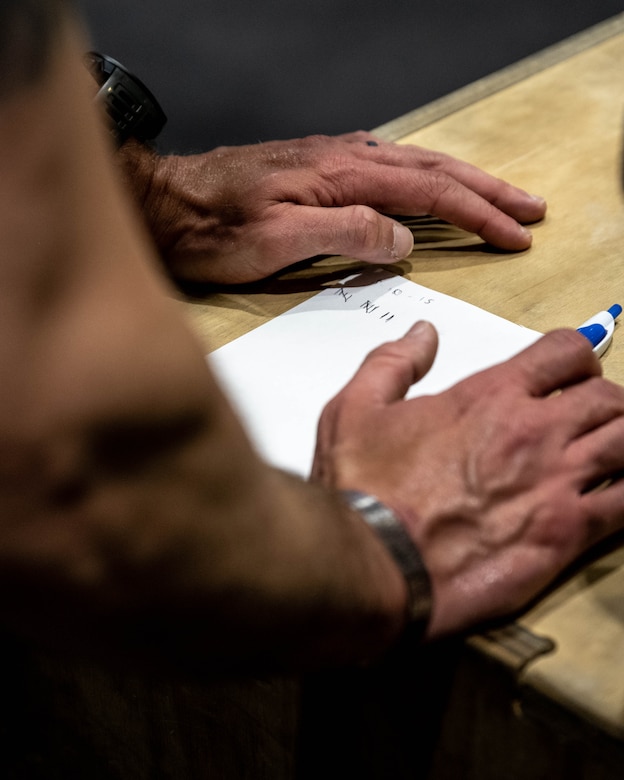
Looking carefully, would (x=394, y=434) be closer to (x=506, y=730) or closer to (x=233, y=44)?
(x=506, y=730)

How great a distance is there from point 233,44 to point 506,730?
5.66 feet

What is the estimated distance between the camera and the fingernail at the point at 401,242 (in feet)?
2.90

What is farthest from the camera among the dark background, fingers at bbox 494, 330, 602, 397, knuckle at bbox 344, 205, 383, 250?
the dark background

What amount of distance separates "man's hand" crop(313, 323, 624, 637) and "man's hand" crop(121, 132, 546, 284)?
0.26 meters

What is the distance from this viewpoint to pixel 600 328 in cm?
75

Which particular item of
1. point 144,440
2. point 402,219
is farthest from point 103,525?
point 402,219

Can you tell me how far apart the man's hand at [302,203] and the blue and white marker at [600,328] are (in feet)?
0.51

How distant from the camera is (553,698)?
1.70ft

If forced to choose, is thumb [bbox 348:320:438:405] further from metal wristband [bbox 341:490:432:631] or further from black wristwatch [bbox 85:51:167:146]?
black wristwatch [bbox 85:51:167:146]

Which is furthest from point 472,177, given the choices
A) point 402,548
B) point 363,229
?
point 402,548

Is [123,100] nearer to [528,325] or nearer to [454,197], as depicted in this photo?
[454,197]

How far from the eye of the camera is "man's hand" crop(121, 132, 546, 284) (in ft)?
2.90

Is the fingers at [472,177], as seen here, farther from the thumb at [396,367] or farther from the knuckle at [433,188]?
the thumb at [396,367]

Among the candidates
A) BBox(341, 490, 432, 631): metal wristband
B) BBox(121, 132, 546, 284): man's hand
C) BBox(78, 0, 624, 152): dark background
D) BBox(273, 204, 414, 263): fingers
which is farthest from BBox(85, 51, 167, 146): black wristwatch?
BBox(78, 0, 624, 152): dark background
